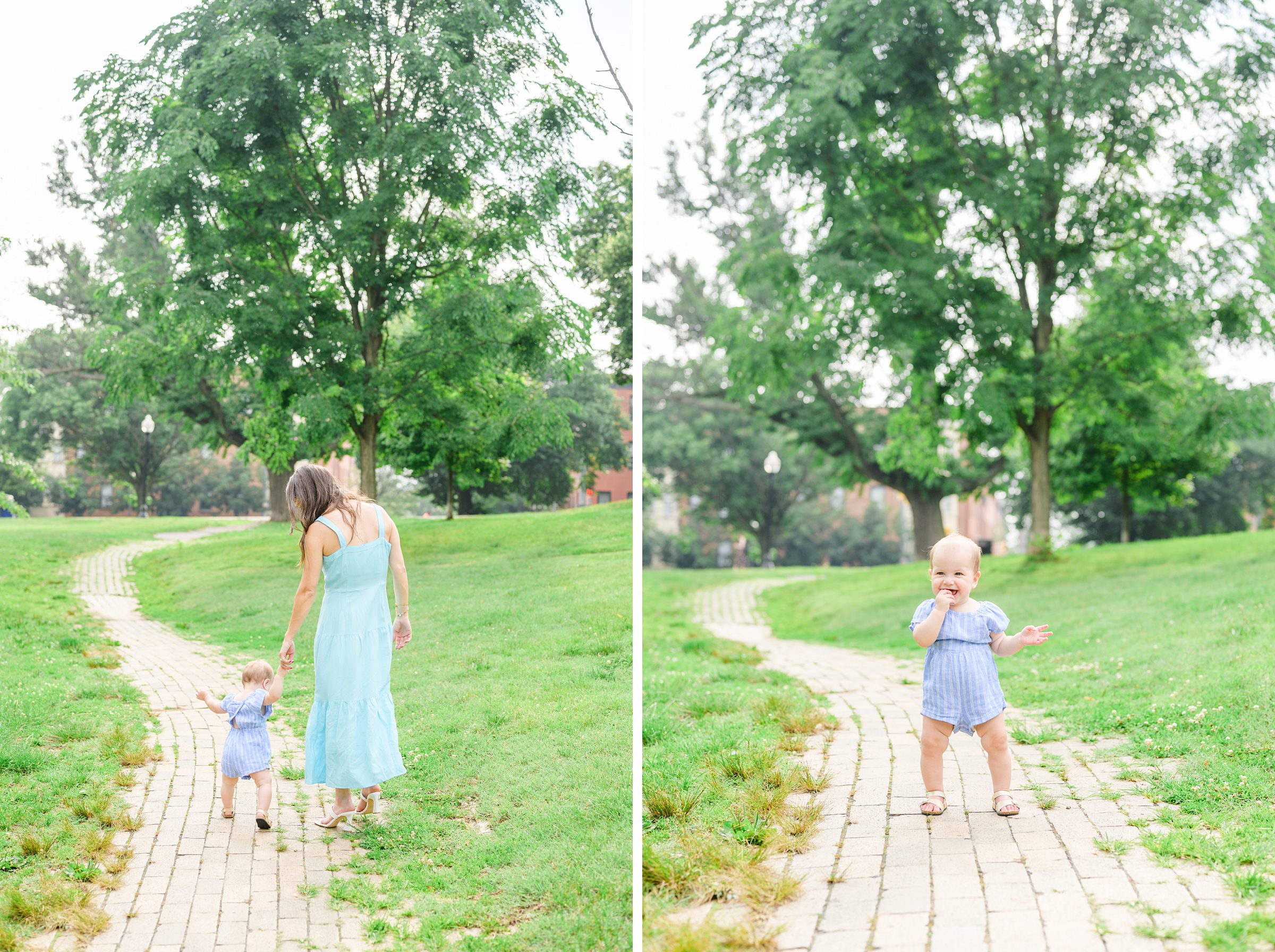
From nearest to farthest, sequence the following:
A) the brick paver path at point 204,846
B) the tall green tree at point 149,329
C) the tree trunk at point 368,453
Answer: the brick paver path at point 204,846, the tall green tree at point 149,329, the tree trunk at point 368,453

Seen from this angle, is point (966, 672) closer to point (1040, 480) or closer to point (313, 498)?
point (313, 498)

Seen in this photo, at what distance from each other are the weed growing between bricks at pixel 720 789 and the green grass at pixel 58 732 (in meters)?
2.47

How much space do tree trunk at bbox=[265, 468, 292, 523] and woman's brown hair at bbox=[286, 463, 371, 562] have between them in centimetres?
257

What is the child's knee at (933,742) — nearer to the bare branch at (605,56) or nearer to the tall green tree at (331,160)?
the tall green tree at (331,160)

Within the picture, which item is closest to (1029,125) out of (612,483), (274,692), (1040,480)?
(1040,480)

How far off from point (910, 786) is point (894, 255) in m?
9.55

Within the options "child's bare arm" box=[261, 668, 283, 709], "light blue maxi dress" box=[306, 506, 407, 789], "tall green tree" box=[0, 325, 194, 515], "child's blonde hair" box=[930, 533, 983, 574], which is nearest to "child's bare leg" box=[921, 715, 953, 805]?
"child's blonde hair" box=[930, 533, 983, 574]

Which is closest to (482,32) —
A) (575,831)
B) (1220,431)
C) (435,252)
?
(435,252)

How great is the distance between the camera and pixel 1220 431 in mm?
13453

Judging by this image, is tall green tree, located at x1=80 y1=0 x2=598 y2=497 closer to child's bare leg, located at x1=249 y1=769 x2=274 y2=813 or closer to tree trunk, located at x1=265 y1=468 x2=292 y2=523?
tree trunk, located at x1=265 y1=468 x2=292 y2=523

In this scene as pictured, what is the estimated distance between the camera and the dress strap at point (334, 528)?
4.77 metres

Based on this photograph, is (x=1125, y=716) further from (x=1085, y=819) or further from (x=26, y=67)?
(x=26, y=67)

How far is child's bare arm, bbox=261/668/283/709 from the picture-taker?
190 inches

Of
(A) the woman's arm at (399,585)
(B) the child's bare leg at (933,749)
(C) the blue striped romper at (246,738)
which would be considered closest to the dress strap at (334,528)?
(A) the woman's arm at (399,585)
